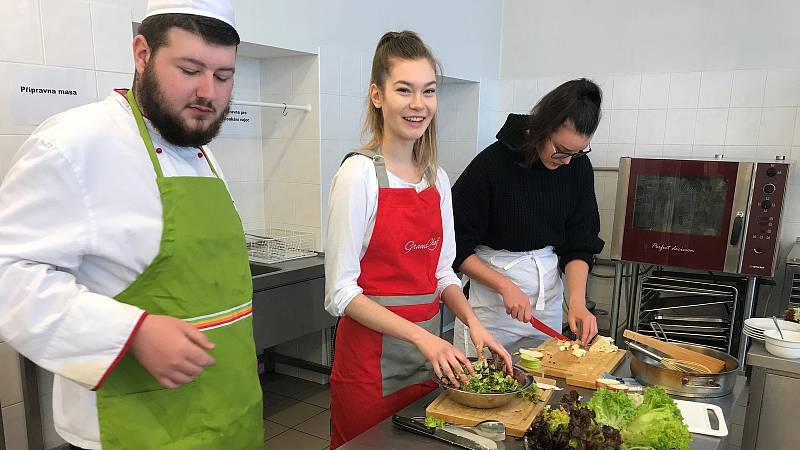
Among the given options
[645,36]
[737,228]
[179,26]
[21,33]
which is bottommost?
[737,228]

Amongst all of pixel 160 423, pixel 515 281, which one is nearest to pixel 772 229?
pixel 515 281

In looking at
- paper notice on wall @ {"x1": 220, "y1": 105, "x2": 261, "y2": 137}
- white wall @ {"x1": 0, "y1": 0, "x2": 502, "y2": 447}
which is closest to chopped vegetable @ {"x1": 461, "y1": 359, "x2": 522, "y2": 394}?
white wall @ {"x1": 0, "y1": 0, "x2": 502, "y2": 447}

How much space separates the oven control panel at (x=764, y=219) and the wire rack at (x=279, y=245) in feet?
A: 8.02

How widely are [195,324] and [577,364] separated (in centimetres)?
104

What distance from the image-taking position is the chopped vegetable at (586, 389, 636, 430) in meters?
1.15

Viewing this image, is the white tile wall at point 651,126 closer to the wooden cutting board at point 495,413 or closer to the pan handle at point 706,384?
the pan handle at point 706,384

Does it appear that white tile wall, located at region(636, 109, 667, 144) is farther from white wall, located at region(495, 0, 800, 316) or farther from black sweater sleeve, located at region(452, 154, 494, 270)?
black sweater sleeve, located at region(452, 154, 494, 270)

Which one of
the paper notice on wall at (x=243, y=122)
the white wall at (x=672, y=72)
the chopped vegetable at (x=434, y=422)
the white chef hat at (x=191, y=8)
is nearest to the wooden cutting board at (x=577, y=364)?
the chopped vegetable at (x=434, y=422)

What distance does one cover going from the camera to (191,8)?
3.50 feet

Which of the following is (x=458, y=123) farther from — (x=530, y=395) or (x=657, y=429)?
(x=657, y=429)

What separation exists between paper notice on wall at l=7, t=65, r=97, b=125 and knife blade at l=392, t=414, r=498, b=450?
1704mm

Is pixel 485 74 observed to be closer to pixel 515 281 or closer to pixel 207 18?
pixel 515 281

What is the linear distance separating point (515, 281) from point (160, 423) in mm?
1352

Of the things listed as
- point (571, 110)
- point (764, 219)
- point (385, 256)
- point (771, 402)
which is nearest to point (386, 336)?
point (385, 256)
